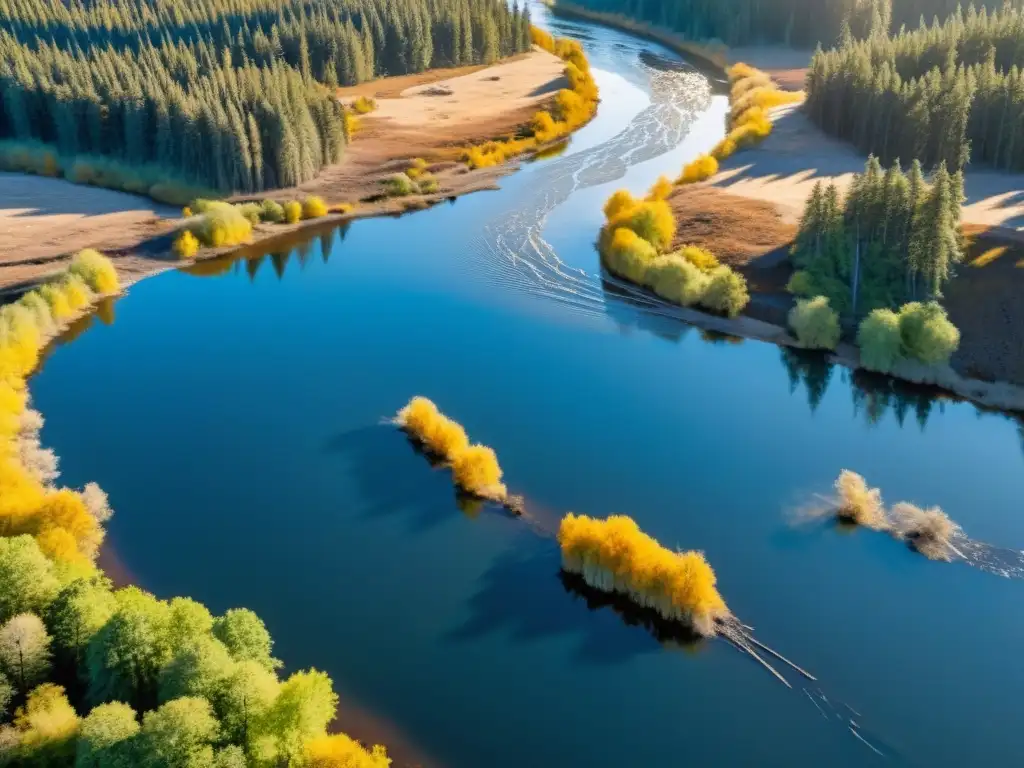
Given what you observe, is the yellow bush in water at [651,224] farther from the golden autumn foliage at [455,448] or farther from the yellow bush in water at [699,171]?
the golden autumn foliage at [455,448]

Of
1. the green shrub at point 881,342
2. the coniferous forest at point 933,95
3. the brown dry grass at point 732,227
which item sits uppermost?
the coniferous forest at point 933,95

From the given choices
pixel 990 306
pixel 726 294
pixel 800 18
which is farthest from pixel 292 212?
pixel 800 18

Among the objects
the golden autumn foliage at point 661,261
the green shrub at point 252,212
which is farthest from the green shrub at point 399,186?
the golden autumn foliage at point 661,261

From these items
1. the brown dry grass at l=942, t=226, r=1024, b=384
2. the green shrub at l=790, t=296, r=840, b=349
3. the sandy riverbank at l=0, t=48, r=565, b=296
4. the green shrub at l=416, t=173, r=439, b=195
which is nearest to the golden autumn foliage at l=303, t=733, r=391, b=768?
the green shrub at l=790, t=296, r=840, b=349

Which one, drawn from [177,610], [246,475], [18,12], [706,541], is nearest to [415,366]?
[246,475]

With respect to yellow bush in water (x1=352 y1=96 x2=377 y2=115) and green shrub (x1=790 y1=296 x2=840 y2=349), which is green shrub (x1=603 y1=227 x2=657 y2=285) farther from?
yellow bush in water (x1=352 y1=96 x2=377 y2=115)

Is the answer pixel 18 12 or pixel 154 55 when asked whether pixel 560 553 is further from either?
pixel 18 12
